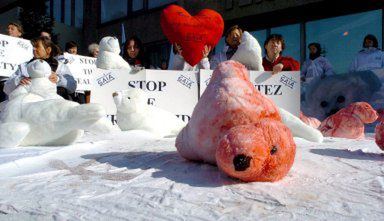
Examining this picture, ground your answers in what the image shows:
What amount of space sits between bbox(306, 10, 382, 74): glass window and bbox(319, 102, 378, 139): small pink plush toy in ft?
14.8

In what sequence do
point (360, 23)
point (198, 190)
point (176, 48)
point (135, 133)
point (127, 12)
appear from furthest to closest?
point (127, 12) → point (360, 23) → point (176, 48) → point (135, 133) → point (198, 190)

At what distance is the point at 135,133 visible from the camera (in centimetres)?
280

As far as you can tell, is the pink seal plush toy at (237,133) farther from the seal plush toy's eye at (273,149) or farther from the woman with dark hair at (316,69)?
the woman with dark hair at (316,69)

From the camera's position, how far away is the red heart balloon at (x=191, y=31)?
3889 millimetres

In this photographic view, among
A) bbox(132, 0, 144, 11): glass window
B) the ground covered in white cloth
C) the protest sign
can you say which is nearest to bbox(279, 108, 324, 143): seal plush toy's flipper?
the ground covered in white cloth

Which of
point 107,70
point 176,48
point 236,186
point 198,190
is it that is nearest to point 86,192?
point 198,190

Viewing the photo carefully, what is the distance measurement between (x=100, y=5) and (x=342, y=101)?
10003 mm

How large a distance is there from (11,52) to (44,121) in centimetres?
330

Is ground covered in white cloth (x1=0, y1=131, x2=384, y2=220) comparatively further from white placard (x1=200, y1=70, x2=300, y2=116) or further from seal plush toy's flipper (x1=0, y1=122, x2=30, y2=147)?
white placard (x1=200, y1=70, x2=300, y2=116)

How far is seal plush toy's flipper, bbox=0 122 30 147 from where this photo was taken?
2.30 metres

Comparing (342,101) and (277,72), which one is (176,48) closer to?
(277,72)

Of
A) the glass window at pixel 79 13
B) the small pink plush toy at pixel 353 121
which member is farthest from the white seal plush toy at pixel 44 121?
the glass window at pixel 79 13

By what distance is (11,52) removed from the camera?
17.3 ft

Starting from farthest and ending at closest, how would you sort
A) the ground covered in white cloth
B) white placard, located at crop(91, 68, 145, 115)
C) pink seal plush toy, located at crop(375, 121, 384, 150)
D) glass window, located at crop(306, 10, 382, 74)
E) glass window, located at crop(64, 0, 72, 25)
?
glass window, located at crop(64, 0, 72, 25), glass window, located at crop(306, 10, 382, 74), white placard, located at crop(91, 68, 145, 115), pink seal plush toy, located at crop(375, 121, 384, 150), the ground covered in white cloth
